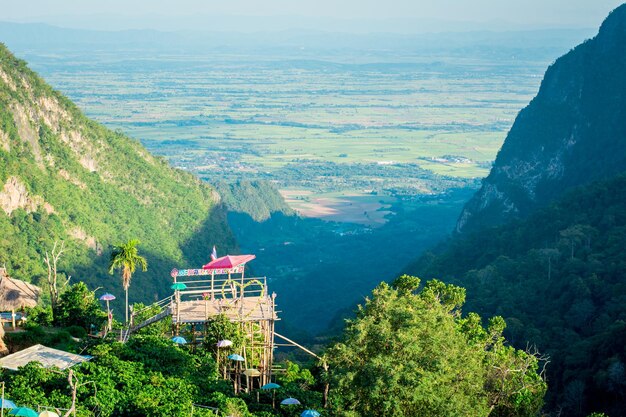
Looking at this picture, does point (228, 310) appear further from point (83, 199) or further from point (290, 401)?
point (83, 199)

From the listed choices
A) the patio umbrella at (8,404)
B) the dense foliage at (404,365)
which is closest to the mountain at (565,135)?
the dense foliage at (404,365)

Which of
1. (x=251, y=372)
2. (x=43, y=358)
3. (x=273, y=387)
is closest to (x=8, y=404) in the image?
(x=43, y=358)

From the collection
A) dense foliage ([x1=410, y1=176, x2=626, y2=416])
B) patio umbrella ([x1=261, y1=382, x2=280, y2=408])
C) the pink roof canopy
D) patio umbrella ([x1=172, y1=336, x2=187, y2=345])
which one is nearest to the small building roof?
patio umbrella ([x1=172, y1=336, x2=187, y2=345])

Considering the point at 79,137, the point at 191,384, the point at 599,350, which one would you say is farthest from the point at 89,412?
the point at 79,137

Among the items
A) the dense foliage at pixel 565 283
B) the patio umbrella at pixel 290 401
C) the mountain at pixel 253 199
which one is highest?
the patio umbrella at pixel 290 401

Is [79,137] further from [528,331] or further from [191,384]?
[191,384]

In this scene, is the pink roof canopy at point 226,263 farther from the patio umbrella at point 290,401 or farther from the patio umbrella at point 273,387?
the patio umbrella at point 290,401

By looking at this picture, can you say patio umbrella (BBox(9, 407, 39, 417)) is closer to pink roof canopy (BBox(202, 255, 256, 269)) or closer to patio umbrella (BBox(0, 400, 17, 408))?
patio umbrella (BBox(0, 400, 17, 408))
